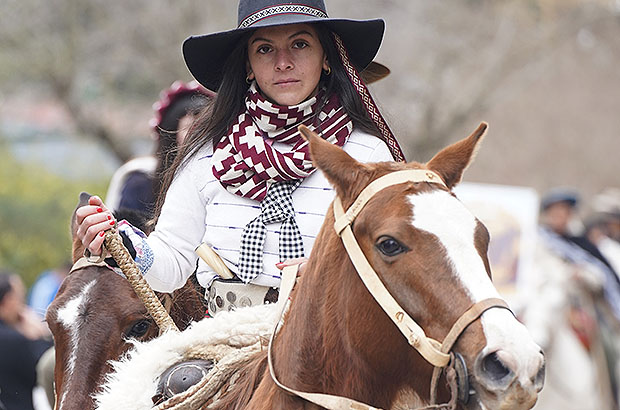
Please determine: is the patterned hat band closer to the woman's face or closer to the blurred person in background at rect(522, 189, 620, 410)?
the woman's face

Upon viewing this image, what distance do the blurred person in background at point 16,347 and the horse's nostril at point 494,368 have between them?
570 cm

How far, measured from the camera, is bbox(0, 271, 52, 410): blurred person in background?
7.42 m

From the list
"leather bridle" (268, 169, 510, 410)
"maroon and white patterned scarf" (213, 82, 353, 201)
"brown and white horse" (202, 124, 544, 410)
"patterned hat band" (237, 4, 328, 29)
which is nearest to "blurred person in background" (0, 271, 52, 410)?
"maroon and white patterned scarf" (213, 82, 353, 201)

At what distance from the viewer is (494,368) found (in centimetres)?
231

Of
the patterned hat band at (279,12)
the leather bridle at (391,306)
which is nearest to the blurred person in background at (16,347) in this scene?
the patterned hat band at (279,12)

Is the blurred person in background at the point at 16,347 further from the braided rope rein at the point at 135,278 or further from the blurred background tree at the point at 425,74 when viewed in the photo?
the blurred background tree at the point at 425,74

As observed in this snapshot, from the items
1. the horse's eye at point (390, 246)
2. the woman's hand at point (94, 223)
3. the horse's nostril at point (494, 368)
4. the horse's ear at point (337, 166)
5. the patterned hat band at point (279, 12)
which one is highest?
the patterned hat band at point (279, 12)

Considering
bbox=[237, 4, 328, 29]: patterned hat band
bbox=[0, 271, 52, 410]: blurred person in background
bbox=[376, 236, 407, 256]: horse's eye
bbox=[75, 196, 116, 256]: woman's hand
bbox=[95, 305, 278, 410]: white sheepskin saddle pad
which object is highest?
bbox=[237, 4, 328, 29]: patterned hat band

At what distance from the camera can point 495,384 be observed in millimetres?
2307

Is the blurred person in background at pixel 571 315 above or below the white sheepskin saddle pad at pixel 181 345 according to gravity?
below

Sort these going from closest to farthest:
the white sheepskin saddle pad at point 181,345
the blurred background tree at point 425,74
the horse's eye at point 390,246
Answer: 1. the horse's eye at point 390,246
2. the white sheepskin saddle pad at point 181,345
3. the blurred background tree at point 425,74

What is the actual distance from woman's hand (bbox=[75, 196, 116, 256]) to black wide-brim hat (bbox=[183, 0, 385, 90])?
2.58 ft

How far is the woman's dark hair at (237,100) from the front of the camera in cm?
375

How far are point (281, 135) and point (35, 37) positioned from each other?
12121mm
